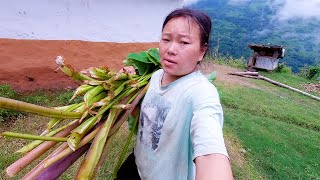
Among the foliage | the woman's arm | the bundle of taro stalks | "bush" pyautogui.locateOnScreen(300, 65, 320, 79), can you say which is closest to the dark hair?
the bundle of taro stalks

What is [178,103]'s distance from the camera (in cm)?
143

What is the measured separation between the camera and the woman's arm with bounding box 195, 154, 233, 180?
3.34 ft

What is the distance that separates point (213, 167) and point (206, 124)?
18 cm

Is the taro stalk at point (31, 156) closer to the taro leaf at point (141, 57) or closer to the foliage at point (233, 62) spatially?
the taro leaf at point (141, 57)

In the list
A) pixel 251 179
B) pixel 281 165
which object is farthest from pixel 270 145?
pixel 251 179

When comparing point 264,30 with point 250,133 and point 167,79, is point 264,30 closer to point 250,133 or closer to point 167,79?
point 250,133

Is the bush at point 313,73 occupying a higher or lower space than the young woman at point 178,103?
lower

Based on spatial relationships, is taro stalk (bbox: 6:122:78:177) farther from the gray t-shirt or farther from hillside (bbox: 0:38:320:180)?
hillside (bbox: 0:38:320:180)

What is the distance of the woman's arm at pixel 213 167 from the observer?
1019 millimetres

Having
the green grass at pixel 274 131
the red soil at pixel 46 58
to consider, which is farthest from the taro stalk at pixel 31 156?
the red soil at pixel 46 58

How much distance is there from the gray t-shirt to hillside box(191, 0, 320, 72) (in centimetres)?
2888

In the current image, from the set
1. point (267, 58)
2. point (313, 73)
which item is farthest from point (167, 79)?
point (313, 73)

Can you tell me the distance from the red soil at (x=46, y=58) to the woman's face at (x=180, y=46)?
12.6 ft

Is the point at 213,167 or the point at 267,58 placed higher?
the point at 213,167
